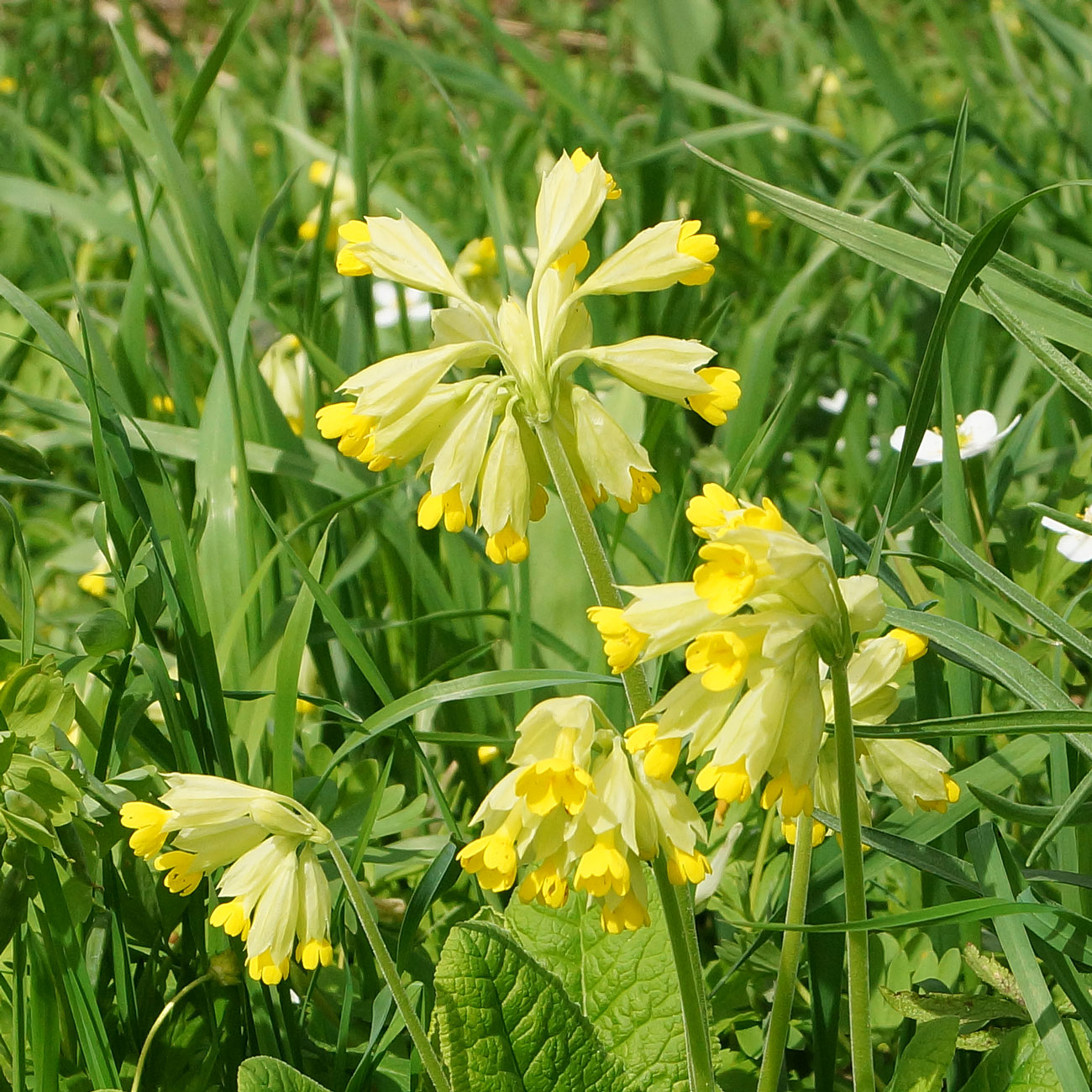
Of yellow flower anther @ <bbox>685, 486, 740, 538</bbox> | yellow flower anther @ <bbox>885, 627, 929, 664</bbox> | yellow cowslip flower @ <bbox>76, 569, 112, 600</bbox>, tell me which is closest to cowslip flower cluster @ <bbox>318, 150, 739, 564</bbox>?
yellow flower anther @ <bbox>685, 486, 740, 538</bbox>

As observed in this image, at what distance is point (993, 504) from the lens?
6.79ft

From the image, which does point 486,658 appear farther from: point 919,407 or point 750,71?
point 750,71

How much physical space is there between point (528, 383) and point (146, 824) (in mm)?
522

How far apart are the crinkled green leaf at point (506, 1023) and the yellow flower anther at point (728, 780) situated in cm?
37

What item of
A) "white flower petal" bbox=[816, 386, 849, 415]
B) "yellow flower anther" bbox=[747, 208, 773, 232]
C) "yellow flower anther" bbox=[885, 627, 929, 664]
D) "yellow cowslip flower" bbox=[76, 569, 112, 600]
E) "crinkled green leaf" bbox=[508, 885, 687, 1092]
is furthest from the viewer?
"yellow flower anther" bbox=[747, 208, 773, 232]

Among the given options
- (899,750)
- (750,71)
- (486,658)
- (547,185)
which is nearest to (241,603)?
(486,658)

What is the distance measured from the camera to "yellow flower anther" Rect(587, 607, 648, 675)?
3.35ft

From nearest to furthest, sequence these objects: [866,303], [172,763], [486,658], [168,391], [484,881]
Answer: [484,881]
[172,763]
[486,658]
[168,391]
[866,303]

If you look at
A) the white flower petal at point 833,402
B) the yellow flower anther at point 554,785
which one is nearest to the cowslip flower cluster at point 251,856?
the yellow flower anther at point 554,785

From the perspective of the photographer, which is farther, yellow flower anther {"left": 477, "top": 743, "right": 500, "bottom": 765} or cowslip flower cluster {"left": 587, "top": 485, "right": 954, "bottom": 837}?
yellow flower anther {"left": 477, "top": 743, "right": 500, "bottom": 765}

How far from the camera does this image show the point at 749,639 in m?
1.02

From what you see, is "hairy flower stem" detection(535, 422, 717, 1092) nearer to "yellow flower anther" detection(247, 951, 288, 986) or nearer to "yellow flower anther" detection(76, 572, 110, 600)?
"yellow flower anther" detection(247, 951, 288, 986)

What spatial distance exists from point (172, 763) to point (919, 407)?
102 cm

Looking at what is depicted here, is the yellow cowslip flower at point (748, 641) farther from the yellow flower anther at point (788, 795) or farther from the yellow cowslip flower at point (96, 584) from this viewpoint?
the yellow cowslip flower at point (96, 584)
